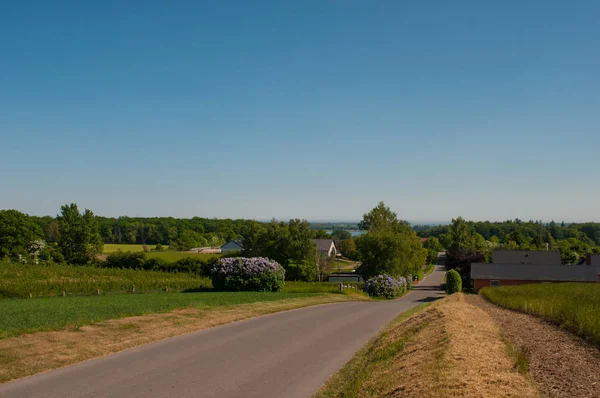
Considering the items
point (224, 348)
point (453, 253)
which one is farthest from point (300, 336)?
point (453, 253)

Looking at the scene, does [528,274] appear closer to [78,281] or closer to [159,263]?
[78,281]

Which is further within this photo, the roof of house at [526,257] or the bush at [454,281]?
the roof of house at [526,257]

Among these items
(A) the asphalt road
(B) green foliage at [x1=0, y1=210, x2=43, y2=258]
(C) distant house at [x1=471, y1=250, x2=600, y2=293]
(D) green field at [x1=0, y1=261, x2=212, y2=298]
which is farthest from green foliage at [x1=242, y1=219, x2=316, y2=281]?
(B) green foliage at [x1=0, y1=210, x2=43, y2=258]

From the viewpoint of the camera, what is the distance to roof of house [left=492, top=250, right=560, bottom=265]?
67688 mm

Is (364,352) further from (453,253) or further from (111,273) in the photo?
(453,253)

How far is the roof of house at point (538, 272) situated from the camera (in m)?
53.8

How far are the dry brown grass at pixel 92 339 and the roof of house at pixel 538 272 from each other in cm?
4247

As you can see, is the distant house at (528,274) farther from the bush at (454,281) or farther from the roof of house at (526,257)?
the roof of house at (526,257)

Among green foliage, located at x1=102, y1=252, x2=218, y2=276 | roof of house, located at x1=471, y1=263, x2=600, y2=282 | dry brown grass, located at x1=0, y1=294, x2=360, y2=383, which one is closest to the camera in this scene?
dry brown grass, located at x1=0, y1=294, x2=360, y2=383

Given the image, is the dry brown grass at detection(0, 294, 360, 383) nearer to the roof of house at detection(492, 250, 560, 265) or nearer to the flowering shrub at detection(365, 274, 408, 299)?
the flowering shrub at detection(365, 274, 408, 299)

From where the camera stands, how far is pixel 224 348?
47.0 ft

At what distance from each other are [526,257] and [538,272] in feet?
47.8

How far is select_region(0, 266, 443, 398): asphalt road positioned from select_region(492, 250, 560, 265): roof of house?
57.0 m

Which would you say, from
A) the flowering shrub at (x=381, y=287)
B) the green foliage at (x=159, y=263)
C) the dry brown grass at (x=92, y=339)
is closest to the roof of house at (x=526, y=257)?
the flowering shrub at (x=381, y=287)
